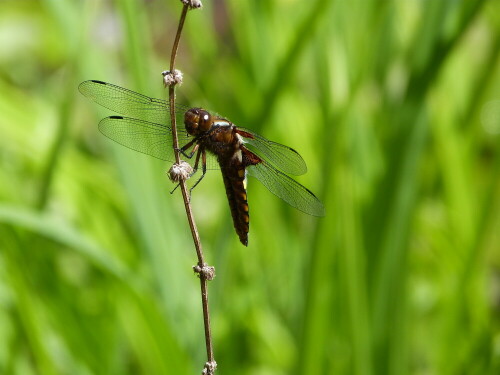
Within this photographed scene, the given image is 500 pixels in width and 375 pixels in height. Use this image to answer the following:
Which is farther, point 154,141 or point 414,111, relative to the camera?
point 414,111

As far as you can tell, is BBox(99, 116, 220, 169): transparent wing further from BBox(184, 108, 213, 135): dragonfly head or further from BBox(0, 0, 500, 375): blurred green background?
BBox(0, 0, 500, 375): blurred green background

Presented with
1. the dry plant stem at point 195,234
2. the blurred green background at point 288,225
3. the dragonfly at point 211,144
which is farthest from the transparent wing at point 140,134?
the dry plant stem at point 195,234

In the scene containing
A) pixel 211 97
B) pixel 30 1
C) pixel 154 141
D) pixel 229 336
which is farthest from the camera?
pixel 30 1

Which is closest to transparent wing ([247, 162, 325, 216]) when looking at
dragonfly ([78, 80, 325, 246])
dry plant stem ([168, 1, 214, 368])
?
dragonfly ([78, 80, 325, 246])

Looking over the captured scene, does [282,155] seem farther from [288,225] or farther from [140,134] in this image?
[288,225]

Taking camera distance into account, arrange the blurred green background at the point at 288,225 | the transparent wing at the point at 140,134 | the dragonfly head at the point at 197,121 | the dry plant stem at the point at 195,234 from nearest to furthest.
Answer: the dry plant stem at the point at 195,234 → the dragonfly head at the point at 197,121 → the transparent wing at the point at 140,134 → the blurred green background at the point at 288,225

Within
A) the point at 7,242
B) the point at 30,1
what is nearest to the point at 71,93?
the point at 7,242

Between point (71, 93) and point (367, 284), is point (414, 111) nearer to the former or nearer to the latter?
point (367, 284)

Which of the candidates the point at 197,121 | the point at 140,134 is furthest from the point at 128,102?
the point at 197,121

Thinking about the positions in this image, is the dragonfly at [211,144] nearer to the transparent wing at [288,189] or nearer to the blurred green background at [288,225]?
the transparent wing at [288,189]
